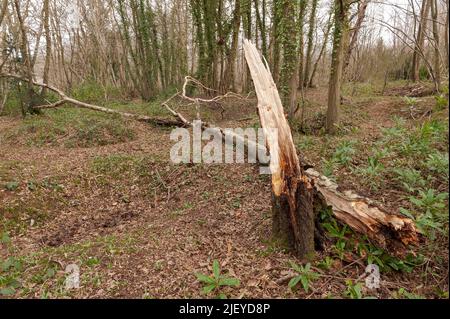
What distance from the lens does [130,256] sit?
11.2ft

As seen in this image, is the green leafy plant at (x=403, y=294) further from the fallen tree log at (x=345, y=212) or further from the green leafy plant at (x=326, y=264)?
the green leafy plant at (x=326, y=264)

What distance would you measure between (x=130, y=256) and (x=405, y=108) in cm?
938

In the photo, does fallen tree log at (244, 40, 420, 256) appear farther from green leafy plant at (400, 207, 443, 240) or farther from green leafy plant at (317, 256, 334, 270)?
green leafy plant at (317, 256, 334, 270)

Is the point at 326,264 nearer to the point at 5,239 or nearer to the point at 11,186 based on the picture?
the point at 5,239

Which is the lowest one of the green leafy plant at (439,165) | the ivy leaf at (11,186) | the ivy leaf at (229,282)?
the ivy leaf at (229,282)

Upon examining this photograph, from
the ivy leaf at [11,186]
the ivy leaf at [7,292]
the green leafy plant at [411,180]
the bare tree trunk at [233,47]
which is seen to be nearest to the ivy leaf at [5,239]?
the ivy leaf at [11,186]

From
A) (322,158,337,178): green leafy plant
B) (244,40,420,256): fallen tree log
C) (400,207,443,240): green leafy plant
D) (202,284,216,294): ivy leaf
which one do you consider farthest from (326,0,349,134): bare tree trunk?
(202,284,216,294): ivy leaf

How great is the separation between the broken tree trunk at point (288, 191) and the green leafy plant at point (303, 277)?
10.1 inches

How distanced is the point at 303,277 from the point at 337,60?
18.6 ft

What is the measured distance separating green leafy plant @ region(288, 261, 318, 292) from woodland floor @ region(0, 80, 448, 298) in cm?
8

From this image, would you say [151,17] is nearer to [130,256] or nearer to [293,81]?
[293,81]

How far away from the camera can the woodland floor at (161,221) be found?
2.84 meters

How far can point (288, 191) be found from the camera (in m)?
3.07
